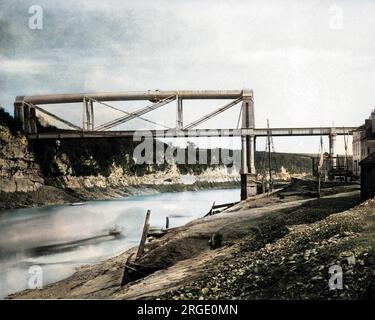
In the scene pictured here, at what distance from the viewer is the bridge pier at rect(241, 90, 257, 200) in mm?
34500

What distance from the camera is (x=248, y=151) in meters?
38.8

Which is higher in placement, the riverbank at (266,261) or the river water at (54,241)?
the riverbank at (266,261)

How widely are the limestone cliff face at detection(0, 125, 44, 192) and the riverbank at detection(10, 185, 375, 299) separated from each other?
28.3m

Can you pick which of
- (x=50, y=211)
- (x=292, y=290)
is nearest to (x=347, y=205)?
(x=292, y=290)

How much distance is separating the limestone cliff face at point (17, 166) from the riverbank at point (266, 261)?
28281 millimetres

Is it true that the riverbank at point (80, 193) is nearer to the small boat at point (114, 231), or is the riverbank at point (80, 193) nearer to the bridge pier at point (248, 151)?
the small boat at point (114, 231)

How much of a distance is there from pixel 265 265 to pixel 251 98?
32892 mm

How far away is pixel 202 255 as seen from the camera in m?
11.6

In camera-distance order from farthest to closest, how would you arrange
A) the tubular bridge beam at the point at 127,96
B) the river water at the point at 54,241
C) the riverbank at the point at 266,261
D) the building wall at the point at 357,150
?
the building wall at the point at 357,150 → the tubular bridge beam at the point at 127,96 → the river water at the point at 54,241 → the riverbank at the point at 266,261

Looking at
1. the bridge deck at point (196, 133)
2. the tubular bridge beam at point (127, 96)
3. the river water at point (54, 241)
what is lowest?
the river water at point (54, 241)

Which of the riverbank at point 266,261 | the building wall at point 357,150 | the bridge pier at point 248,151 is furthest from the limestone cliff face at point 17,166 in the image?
the riverbank at point 266,261

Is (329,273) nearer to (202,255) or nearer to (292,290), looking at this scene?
(292,290)

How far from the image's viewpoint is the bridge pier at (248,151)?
1358 inches

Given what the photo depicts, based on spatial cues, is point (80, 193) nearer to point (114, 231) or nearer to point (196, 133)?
point (196, 133)
